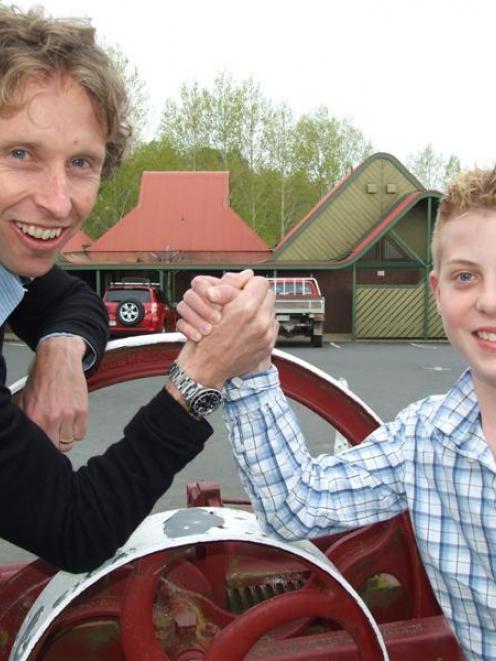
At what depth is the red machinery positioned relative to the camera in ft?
4.64

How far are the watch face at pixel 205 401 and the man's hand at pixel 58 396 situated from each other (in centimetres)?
33

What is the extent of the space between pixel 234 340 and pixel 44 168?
1.46 feet

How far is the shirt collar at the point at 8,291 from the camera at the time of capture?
4.39 ft

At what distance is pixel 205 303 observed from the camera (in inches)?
51.1

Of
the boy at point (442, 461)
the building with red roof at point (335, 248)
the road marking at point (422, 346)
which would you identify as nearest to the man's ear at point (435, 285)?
the boy at point (442, 461)

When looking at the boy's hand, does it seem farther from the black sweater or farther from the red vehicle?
the red vehicle

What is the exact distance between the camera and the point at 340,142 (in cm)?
4100

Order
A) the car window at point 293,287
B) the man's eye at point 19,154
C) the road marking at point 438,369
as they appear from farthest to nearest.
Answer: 1. the car window at point 293,287
2. the road marking at point 438,369
3. the man's eye at point 19,154

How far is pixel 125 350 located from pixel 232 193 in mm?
35059

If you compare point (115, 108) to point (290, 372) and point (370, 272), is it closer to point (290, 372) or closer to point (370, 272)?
point (290, 372)

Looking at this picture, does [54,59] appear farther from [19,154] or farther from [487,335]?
[487,335]

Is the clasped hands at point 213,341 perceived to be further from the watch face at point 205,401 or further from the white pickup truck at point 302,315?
the white pickup truck at point 302,315

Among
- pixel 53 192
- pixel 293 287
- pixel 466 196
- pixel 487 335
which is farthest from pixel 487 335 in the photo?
pixel 293 287

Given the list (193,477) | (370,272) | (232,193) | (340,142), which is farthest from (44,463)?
(340,142)
